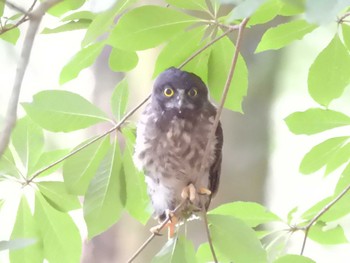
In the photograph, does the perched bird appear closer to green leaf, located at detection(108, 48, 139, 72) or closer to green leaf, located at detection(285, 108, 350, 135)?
green leaf, located at detection(108, 48, 139, 72)

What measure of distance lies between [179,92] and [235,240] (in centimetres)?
41

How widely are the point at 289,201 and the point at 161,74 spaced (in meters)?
2.12

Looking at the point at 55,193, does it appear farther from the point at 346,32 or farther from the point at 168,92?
the point at 346,32

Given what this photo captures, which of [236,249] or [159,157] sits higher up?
[159,157]

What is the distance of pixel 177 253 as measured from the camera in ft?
4.51

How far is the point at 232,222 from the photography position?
1350 mm

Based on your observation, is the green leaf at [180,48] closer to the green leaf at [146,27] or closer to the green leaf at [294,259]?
the green leaf at [146,27]

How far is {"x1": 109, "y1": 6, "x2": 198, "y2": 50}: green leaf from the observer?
1.27m

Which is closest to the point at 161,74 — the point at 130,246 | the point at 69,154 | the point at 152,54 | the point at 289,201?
the point at 69,154

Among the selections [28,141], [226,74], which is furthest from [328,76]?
[28,141]

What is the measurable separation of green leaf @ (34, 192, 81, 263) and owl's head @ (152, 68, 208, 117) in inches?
14.0

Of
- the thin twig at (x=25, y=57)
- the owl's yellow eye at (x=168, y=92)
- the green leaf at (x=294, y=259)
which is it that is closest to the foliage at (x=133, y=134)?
the green leaf at (x=294, y=259)

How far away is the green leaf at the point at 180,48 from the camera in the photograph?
4.62 feet

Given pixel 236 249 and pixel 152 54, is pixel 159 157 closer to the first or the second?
pixel 236 249
